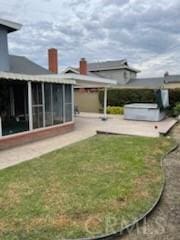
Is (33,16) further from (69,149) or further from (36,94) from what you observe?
(69,149)

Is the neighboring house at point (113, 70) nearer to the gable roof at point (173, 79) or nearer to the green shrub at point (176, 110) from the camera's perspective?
the gable roof at point (173, 79)

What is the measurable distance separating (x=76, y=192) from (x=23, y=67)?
489 inches

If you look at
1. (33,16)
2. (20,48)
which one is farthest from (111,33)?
(20,48)

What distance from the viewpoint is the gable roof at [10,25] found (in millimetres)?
13034

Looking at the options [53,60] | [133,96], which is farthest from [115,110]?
[53,60]

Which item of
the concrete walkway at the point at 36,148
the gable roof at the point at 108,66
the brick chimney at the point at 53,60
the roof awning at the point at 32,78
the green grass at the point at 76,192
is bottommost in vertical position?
the green grass at the point at 76,192

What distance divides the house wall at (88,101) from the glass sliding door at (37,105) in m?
13.3

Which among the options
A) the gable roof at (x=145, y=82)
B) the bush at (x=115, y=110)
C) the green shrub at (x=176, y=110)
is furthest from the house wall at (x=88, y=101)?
the gable roof at (x=145, y=82)

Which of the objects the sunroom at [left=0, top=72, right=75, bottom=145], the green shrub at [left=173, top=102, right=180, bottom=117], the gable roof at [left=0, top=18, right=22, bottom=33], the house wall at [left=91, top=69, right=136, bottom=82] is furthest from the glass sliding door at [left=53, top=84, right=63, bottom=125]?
the house wall at [left=91, top=69, right=136, bottom=82]

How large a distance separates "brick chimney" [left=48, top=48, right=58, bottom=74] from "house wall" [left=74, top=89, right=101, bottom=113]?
18.1 ft

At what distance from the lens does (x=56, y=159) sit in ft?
24.7

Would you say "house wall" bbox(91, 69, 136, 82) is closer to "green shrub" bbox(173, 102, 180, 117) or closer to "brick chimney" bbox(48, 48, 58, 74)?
"green shrub" bbox(173, 102, 180, 117)

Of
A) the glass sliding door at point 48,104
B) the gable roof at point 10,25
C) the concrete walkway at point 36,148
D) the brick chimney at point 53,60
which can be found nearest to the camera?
the concrete walkway at point 36,148

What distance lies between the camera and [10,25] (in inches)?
528
